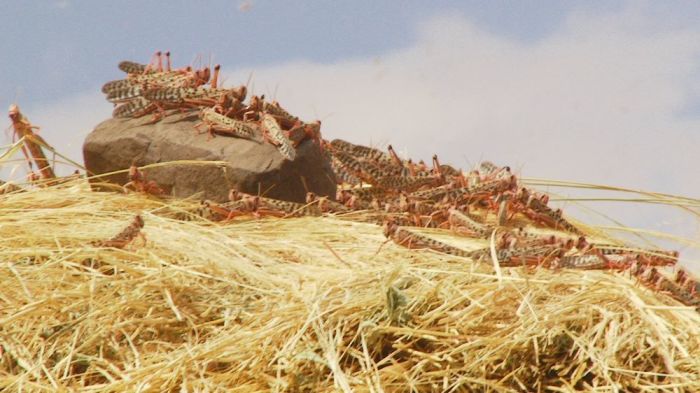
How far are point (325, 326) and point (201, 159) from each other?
8.79 ft

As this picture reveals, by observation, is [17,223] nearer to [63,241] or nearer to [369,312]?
[63,241]

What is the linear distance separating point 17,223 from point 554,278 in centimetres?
276

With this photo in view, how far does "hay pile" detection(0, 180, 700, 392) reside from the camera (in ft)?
12.2

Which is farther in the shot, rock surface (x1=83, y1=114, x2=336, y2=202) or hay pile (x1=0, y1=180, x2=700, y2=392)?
rock surface (x1=83, y1=114, x2=336, y2=202)

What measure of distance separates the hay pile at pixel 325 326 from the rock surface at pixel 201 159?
4.56 ft

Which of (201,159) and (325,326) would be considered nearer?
(325,326)

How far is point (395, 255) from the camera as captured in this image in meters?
4.86

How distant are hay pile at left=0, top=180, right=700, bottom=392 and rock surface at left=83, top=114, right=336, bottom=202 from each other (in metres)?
1.39

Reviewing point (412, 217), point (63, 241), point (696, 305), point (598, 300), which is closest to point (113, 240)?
point (63, 241)

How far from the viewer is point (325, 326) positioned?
3.82 m

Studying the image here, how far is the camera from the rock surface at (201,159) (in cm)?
612

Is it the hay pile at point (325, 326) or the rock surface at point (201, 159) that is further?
the rock surface at point (201, 159)

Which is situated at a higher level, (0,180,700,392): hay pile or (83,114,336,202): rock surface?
Answer: (83,114,336,202): rock surface

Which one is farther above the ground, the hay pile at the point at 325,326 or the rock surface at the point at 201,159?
the rock surface at the point at 201,159
